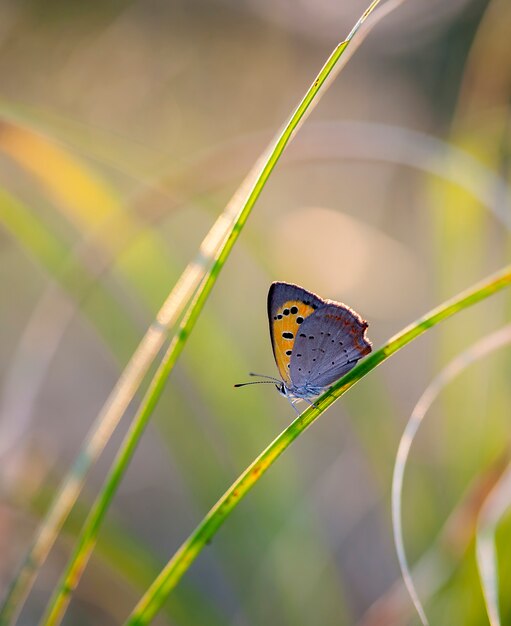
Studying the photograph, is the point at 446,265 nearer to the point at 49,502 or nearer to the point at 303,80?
the point at 49,502

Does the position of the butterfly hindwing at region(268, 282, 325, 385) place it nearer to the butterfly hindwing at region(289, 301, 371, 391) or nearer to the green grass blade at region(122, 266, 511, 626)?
the butterfly hindwing at region(289, 301, 371, 391)

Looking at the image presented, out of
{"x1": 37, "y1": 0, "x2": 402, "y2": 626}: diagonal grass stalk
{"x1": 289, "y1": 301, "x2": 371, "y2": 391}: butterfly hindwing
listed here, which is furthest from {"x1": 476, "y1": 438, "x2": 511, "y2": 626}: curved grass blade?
{"x1": 37, "y1": 0, "x2": 402, "y2": 626}: diagonal grass stalk

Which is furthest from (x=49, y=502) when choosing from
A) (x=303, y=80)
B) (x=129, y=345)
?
(x=303, y=80)

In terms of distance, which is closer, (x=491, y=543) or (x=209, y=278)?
(x=209, y=278)

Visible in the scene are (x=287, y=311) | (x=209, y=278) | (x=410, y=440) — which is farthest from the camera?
(x=287, y=311)

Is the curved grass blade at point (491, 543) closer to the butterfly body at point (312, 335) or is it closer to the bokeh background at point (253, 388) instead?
the bokeh background at point (253, 388)

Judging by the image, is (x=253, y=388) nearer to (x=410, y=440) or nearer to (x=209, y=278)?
(x=410, y=440)

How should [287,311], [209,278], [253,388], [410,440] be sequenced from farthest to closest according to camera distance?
[253,388], [287,311], [410,440], [209,278]

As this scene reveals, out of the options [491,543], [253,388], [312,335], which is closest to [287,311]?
[312,335]
